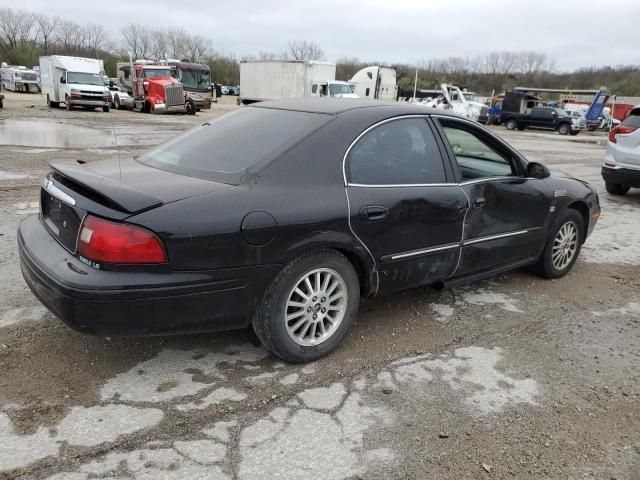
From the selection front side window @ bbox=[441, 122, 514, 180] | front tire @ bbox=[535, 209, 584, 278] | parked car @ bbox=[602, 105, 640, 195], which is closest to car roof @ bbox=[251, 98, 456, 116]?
front side window @ bbox=[441, 122, 514, 180]

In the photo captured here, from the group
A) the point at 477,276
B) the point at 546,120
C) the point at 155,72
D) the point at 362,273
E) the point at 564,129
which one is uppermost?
the point at 155,72

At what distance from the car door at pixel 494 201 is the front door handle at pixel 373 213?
2.79ft

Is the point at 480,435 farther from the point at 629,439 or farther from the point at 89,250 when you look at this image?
the point at 89,250

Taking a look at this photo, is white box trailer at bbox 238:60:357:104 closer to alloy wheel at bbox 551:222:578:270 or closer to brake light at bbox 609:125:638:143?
brake light at bbox 609:125:638:143

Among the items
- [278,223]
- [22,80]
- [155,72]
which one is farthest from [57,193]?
[22,80]

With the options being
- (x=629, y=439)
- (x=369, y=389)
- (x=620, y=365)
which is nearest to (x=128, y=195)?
(x=369, y=389)

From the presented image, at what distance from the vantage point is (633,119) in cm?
895

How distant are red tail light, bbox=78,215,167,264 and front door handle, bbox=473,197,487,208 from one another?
7.66 ft

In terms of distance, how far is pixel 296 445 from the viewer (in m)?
2.48

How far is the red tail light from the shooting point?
2547 mm

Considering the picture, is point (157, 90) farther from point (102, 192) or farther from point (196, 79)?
point (102, 192)

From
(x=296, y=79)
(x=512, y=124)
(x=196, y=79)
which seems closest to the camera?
(x=296, y=79)

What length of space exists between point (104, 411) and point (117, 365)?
0.46 meters

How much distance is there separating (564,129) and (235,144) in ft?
116
